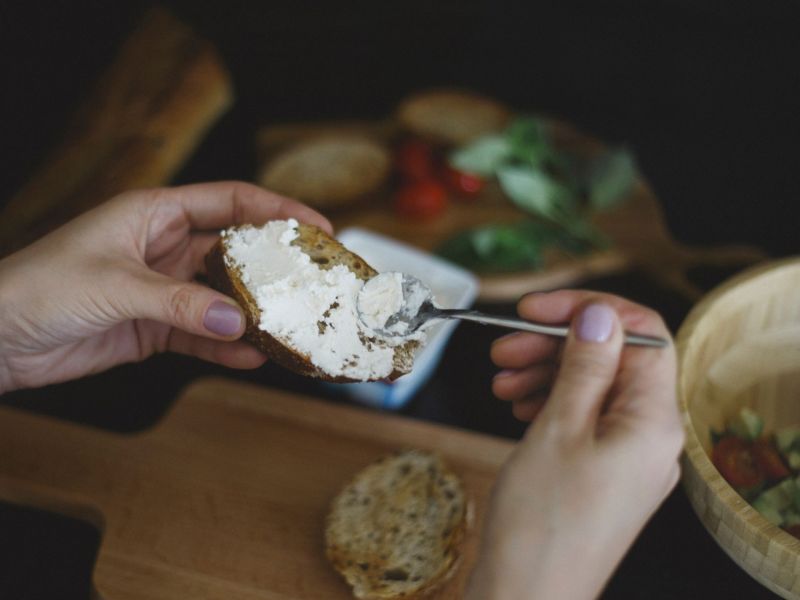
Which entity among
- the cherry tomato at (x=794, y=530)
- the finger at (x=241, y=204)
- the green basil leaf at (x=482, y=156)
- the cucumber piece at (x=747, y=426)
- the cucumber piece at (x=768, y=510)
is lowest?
the cherry tomato at (x=794, y=530)

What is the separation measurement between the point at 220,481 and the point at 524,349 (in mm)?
771

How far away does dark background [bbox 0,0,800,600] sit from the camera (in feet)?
7.55

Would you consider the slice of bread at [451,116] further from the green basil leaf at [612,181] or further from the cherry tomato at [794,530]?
the cherry tomato at [794,530]

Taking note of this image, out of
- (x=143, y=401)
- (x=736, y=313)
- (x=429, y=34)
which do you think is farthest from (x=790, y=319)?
(x=429, y=34)

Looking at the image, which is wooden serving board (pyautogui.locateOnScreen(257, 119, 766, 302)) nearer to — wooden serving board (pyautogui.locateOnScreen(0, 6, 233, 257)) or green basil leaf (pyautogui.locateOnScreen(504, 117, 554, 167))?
green basil leaf (pyautogui.locateOnScreen(504, 117, 554, 167))

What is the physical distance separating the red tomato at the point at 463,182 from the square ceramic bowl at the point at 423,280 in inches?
17.1

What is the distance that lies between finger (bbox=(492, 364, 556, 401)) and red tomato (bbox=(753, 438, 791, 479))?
458 mm

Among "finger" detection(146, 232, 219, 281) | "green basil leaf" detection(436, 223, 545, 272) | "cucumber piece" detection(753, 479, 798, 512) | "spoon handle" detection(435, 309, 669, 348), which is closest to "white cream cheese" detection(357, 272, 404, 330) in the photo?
"spoon handle" detection(435, 309, 669, 348)

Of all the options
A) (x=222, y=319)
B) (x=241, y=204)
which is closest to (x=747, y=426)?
(x=222, y=319)

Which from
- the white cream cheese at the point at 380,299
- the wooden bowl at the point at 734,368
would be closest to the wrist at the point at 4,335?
the white cream cheese at the point at 380,299

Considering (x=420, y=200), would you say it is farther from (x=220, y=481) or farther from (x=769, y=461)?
(x=769, y=461)

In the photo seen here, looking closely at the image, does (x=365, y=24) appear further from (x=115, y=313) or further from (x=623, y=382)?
(x=623, y=382)

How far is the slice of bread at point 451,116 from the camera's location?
2758 millimetres

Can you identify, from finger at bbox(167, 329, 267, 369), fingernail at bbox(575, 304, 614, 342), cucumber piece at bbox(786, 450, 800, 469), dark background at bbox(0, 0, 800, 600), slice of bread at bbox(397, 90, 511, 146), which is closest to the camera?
fingernail at bbox(575, 304, 614, 342)
